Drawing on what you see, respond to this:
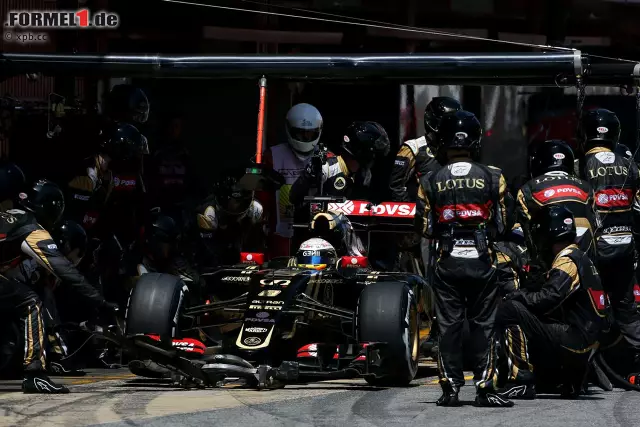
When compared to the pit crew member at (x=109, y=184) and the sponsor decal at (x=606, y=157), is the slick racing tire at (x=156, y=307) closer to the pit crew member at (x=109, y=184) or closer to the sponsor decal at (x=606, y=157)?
the pit crew member at (x=109, y=184)


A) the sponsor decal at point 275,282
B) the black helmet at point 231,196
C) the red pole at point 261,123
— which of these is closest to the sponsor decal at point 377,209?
the black helmet at point 231,196

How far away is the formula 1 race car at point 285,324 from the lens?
1203cm

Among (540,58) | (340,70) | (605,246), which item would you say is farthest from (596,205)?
(340,70)

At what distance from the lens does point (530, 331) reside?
11.8m

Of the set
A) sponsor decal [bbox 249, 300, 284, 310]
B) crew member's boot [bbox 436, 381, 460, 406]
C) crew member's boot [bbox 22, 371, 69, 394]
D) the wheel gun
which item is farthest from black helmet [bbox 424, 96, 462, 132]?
crew member's boot [bbox 22, 371, 69, 394]

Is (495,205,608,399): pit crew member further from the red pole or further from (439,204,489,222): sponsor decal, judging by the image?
the red pole

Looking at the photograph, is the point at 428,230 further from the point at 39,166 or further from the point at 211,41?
the point at 211,41

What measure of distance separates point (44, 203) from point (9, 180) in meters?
0.83

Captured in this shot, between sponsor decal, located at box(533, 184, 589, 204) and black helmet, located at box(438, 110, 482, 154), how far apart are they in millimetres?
1244

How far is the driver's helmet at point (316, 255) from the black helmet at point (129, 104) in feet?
10.8

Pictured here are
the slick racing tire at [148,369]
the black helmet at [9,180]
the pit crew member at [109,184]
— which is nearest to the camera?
the slick racing tire at [148,369]

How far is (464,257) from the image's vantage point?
11344 mm

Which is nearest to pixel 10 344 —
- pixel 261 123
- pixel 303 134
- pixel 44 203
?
pixel 44 203

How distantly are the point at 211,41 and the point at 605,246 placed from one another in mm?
6818
